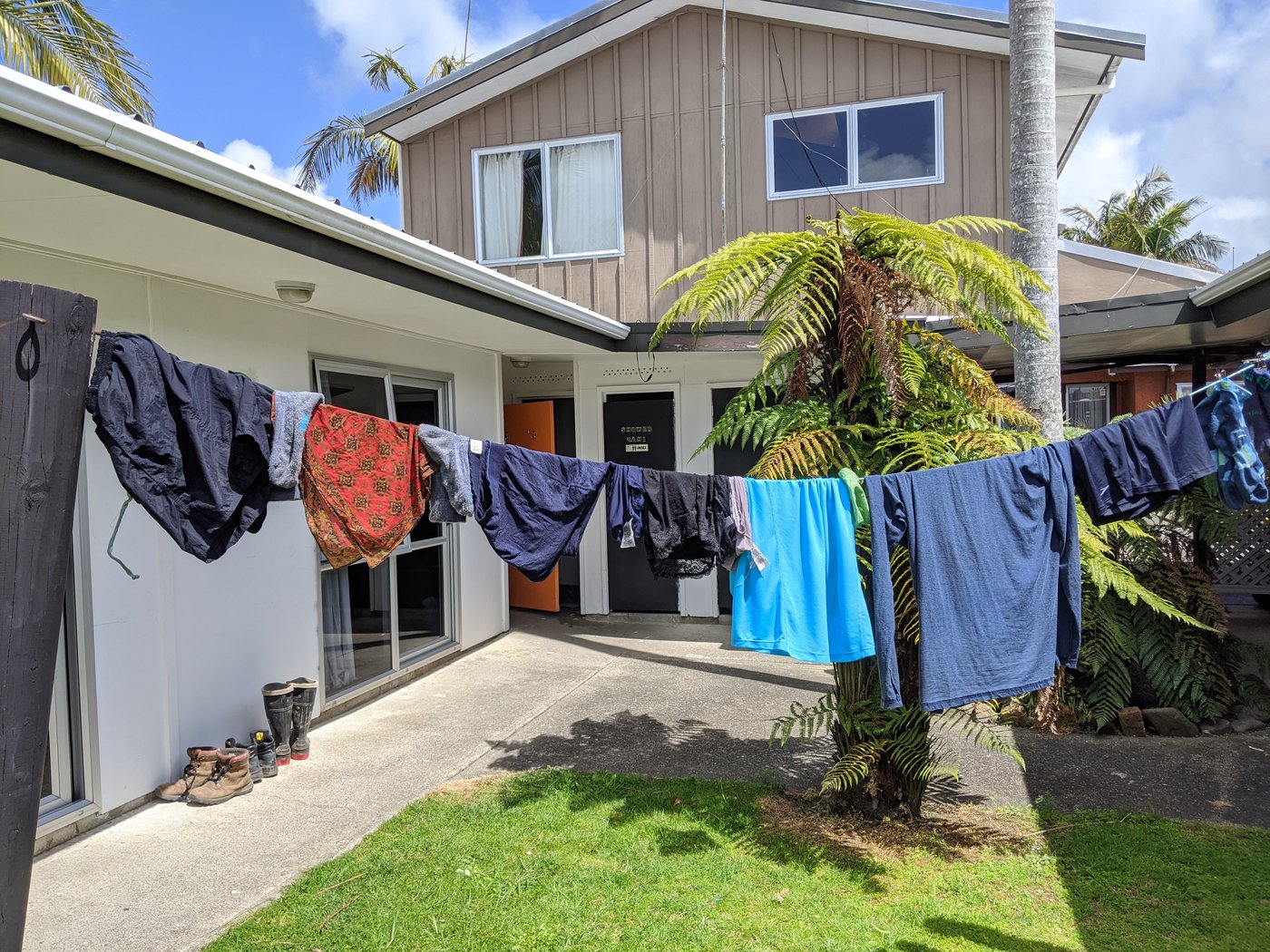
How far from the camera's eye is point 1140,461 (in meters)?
3.52

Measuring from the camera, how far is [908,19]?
8727mm

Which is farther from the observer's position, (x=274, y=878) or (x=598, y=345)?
(x=598, y=345)

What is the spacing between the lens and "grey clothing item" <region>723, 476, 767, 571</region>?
4.02 meters

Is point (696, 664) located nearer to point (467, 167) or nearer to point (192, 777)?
point (192, 777)

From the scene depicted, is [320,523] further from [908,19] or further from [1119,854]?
[908,19]

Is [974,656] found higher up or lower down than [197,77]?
lower down

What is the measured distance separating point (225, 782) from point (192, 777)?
0.61ft

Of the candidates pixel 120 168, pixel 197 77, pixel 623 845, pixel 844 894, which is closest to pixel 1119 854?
pixel 844 894

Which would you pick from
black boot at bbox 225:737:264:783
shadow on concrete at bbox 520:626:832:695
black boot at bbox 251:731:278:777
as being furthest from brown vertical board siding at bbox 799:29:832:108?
black boot at bbox 225:737:264:783

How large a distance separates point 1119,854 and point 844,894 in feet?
4.78

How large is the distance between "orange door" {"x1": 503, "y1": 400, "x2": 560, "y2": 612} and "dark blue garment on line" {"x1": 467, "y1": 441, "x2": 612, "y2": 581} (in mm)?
6367

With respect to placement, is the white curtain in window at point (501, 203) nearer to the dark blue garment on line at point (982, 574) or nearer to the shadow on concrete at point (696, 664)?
the shadow on concrete at point (696, 664)

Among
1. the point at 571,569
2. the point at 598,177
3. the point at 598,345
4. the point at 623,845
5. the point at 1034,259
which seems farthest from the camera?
the point at 571,569

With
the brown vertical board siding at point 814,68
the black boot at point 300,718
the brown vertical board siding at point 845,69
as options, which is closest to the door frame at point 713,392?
the brown vertical board siding at point 814,68
